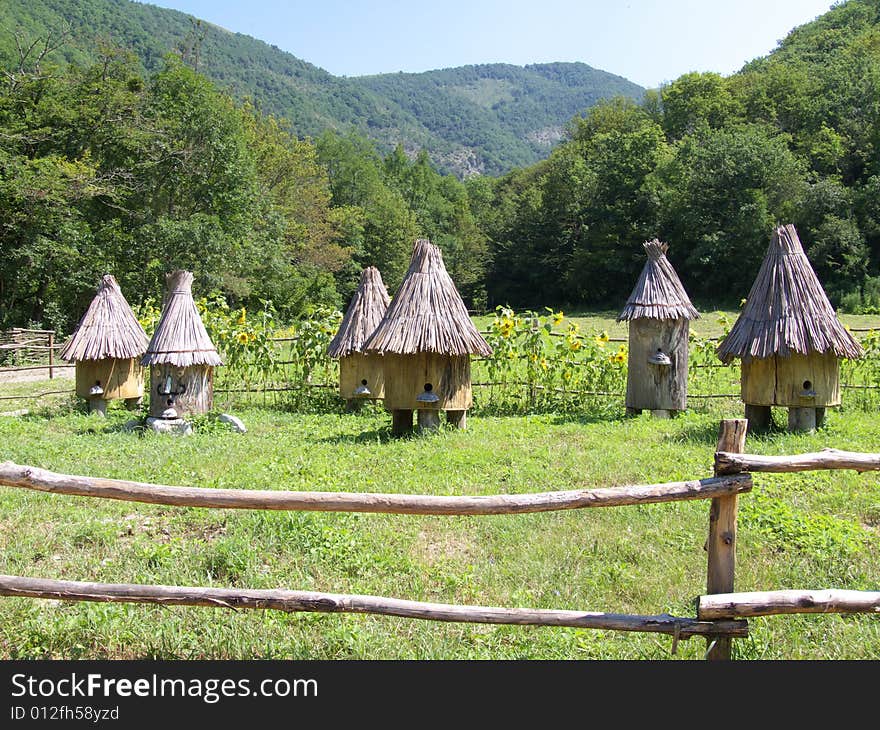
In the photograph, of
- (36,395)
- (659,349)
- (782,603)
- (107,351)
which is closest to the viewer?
(782,603)

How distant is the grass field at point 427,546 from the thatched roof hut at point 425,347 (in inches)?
19.2

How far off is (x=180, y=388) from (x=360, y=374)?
2.64 metres

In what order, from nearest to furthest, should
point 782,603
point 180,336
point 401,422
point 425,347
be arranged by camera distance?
1. point 782,603
2. point 425,347
3. point 401,422
4. point 180,336

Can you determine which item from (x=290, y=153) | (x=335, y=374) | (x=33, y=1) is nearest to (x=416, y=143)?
(x=33, y=1)

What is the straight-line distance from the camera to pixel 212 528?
6215 millimetres

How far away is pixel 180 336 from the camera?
10.4 meters

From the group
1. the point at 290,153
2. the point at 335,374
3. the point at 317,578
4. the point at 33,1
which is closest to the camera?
the point at 317,578

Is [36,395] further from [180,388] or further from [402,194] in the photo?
[402,194]

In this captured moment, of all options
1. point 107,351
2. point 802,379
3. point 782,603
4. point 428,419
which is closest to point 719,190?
point 802,379

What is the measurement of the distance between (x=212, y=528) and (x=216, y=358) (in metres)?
4.73

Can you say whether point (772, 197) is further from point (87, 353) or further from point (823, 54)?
point (87, 353)

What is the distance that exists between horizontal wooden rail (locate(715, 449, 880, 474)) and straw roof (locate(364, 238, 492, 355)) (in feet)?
18.1

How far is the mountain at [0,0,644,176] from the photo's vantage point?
43344mm

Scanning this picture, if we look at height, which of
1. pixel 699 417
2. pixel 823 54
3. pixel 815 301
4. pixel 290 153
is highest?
pixel 823 54
